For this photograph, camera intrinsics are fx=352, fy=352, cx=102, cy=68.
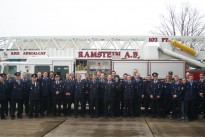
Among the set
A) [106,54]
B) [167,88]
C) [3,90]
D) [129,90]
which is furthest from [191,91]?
[3,90]

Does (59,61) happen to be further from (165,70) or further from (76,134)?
(76,134)

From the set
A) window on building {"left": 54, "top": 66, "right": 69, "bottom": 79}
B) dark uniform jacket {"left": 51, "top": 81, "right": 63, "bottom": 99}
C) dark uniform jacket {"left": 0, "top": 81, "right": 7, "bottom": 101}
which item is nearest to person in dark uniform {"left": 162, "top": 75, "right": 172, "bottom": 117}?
dark uniform jacket {"left": 51, "top": 81, "right": 63, "bottom": 99}

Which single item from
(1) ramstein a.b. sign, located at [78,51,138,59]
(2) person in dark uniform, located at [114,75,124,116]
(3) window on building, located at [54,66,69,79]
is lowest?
(2) person in dark uniform, located at [114,75,124,116]

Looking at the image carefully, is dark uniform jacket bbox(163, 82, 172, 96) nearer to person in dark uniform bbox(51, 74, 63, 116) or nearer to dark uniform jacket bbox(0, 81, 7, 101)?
person in dark uniform bbox(51, 74, 63, 116)

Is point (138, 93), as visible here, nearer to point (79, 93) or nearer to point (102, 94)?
point (102, 94)

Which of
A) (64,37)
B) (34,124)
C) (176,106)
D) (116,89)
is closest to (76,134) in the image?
(34,124)

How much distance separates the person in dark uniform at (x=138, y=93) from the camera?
45.8 ft

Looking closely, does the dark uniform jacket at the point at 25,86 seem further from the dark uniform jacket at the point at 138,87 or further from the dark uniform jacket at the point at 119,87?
the dark uniform jacket at the point at 138,87

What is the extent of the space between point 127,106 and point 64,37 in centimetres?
813

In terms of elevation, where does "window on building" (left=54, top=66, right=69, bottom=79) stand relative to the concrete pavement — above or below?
above

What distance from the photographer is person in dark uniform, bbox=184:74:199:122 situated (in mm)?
13055

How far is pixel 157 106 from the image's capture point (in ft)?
45.3

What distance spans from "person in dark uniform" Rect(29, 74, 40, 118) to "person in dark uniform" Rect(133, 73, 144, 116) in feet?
12.5

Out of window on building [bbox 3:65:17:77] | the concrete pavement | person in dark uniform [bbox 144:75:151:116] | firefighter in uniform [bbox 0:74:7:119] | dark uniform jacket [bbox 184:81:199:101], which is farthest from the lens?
window on building [bbox 3:65:17:77]
